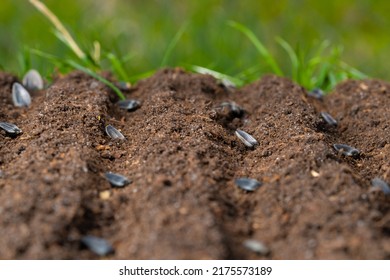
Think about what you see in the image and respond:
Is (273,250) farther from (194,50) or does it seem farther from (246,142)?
(194,50)

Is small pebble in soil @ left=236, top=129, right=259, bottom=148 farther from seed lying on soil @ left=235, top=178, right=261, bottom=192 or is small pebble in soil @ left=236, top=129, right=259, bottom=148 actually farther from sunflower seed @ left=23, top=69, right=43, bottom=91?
sunflower seed @ left=23, top=69, right=43, bottom=91

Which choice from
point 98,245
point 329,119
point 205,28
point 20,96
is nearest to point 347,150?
point 329,119

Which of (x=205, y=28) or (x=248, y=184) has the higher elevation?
(x=248, y=184)

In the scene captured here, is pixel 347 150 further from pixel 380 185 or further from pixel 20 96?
pixel 20 96

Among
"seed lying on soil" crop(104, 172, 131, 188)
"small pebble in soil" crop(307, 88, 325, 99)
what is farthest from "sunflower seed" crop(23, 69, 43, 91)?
"small pebble in soil" crop(307, 88, 325, 99)

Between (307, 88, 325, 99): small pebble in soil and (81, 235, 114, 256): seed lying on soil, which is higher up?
(81, 235, 114, 256): seed lying on soil

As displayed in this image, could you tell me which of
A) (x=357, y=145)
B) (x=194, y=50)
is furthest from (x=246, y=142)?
(x=194, y=50)
